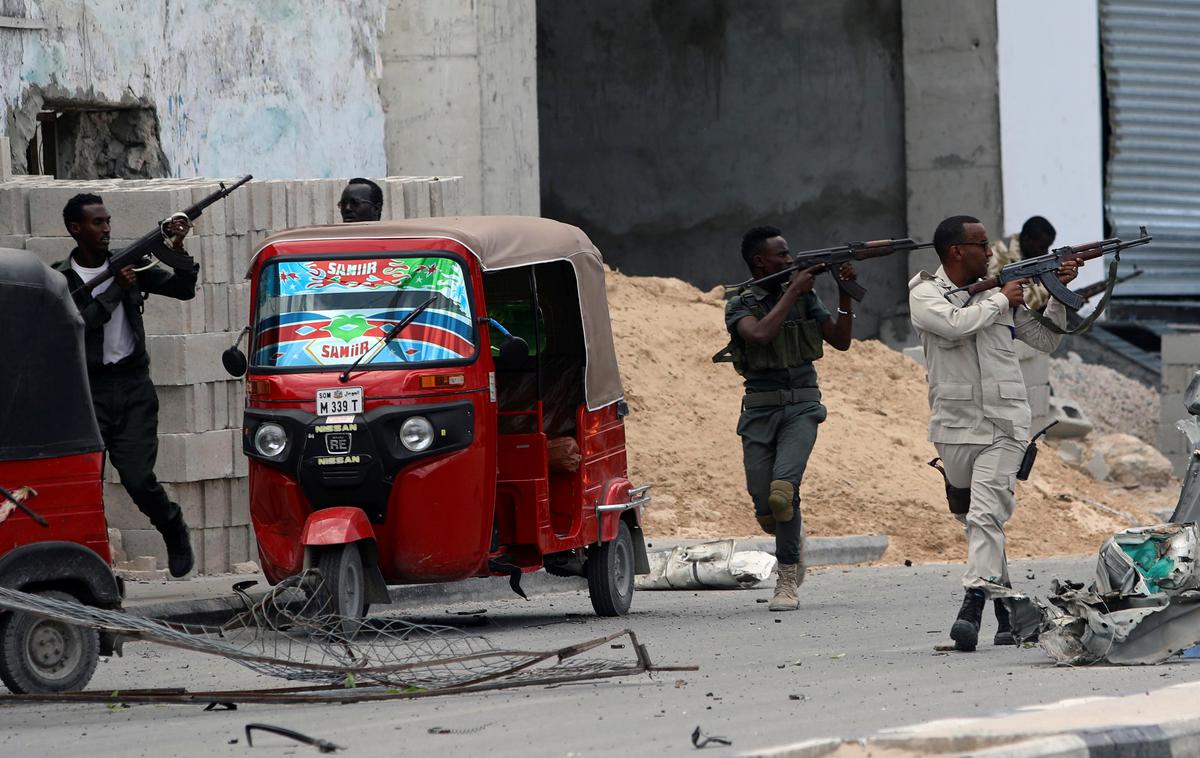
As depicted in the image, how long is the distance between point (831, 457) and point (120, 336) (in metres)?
7.40

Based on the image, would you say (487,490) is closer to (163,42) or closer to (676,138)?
(163,42)

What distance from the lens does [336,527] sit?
8781mm

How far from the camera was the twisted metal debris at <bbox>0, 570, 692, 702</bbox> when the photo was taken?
22.6ft

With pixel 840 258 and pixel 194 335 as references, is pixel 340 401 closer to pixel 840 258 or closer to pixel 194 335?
pixel 194 335

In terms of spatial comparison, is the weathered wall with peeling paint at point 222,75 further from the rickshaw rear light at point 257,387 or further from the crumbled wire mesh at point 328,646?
the crumbled wire mesh at point 328,646

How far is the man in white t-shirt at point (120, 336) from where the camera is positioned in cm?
973

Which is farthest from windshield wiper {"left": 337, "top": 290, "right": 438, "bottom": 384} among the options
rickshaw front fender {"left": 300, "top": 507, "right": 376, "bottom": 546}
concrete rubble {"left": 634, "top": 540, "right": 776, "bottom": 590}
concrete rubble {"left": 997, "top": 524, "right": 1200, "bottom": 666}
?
concrete rubble {"left": 634, "top": 540, "right": 776, "bottom": 590}

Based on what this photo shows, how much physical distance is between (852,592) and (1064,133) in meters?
11.2

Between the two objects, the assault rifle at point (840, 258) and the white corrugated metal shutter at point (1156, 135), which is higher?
the white corrugated metal shutter at point (1156, 135)

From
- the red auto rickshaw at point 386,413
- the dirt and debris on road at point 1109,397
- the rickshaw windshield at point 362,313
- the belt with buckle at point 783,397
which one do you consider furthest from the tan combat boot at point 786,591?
the dirt and debris on road at point 1109,397

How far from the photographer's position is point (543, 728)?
20.7 feet

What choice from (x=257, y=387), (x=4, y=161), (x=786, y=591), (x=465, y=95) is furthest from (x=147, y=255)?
(x=465, y=95)

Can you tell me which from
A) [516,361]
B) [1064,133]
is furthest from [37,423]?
[1064,133]

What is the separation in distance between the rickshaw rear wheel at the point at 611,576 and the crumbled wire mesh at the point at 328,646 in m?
0.82
